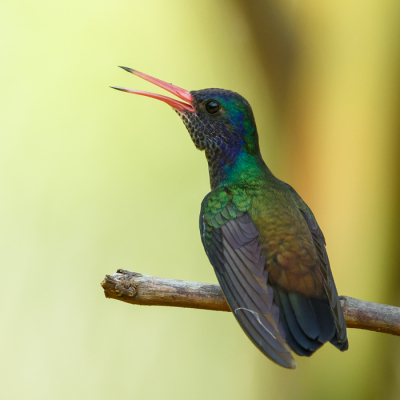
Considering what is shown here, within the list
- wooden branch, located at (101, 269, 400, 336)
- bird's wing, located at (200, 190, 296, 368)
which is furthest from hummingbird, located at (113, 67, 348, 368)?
wooden branch, located at (101, 269, 400, 336)

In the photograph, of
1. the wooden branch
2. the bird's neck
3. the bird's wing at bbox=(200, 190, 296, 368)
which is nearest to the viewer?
the bird's wing at bbox=(200, 190, 296, 368)

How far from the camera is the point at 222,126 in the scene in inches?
118

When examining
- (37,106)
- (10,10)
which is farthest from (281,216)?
(10,10)

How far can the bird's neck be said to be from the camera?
2.92m

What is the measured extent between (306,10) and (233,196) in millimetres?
2742

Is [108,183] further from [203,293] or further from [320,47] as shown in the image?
[203,293]

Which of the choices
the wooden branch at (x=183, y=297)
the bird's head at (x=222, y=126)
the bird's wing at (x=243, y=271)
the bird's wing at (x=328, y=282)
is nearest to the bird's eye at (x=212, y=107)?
the bird's head at (x=222, y=126)

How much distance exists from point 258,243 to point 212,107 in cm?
97

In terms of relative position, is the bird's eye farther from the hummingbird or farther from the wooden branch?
the wooden branch

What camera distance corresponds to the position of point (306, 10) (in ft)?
15.4

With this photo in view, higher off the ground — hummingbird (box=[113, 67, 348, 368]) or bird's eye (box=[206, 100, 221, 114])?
bird's eye (box=[206, 100, 221, 114])

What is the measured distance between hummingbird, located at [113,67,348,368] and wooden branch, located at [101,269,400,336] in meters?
0.11

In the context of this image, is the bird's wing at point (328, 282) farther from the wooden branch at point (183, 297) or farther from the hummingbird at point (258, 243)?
the wooden branch at point (183, 297)

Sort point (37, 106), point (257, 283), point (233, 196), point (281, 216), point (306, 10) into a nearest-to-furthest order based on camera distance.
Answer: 1. point (257, 283)
2. point (281, 216)
3. point (233, 196)
4. point (306, 10)
5. point (37, 106)
